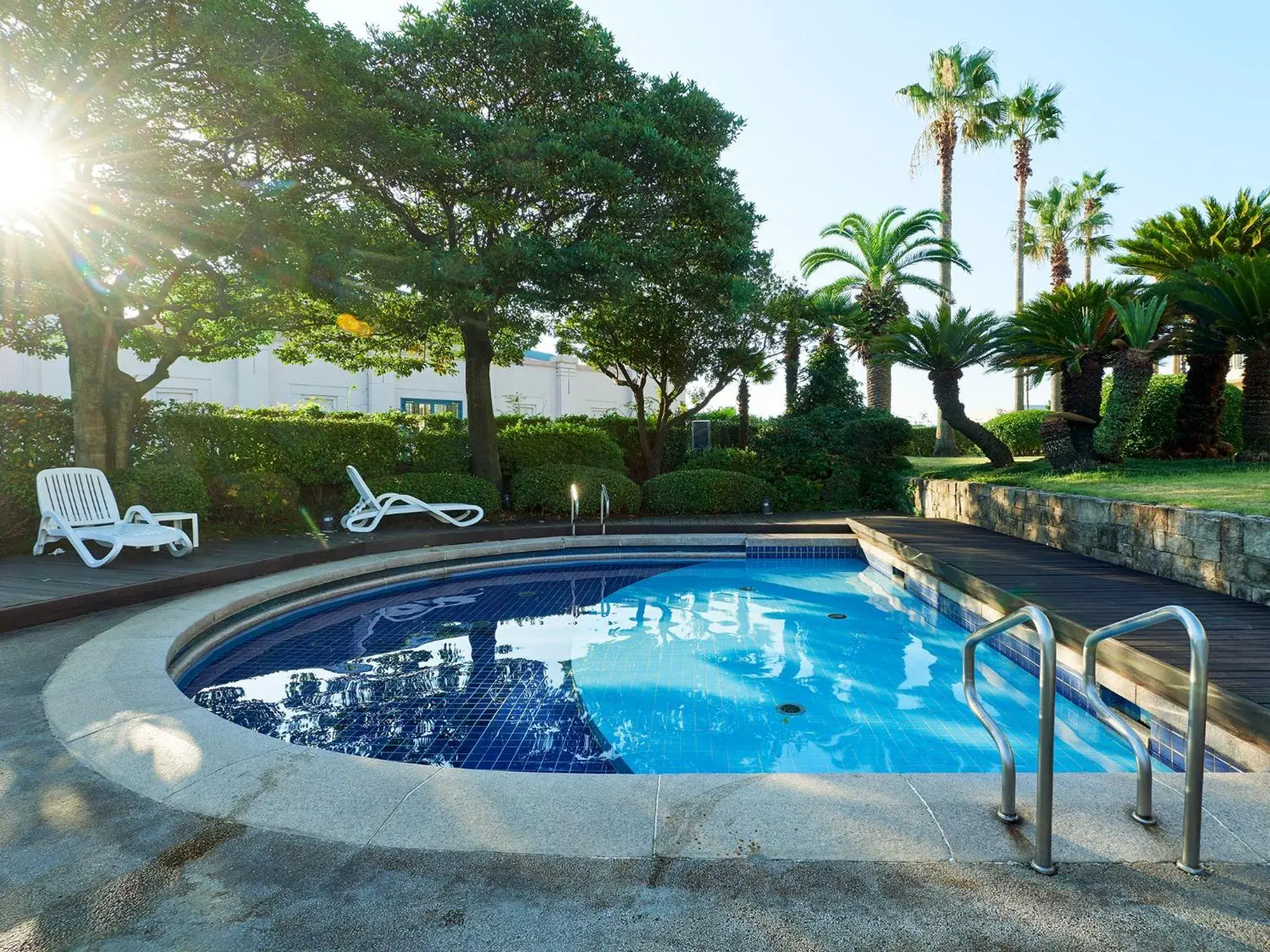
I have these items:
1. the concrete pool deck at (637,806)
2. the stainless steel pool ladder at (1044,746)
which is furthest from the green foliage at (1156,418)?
the stainless steel pool ladder at (1044,746)

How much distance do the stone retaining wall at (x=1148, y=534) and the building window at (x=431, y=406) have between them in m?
23.5

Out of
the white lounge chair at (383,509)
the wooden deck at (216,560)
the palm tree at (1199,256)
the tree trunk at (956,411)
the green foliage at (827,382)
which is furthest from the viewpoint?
the green foliage at (827,382)

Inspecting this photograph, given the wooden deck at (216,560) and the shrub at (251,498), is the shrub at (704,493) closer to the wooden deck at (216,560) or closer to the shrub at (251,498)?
the wooden deck at (216,560)

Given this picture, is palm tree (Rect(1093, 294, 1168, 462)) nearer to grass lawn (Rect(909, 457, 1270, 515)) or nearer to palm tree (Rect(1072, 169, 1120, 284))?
grass lawn (Rect(909, 457, 1270, 515))

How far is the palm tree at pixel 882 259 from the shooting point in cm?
2309

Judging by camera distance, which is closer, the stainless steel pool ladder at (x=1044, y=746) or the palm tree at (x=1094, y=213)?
Answer: the stainless steel pool ladder at (x=1044, y=746)

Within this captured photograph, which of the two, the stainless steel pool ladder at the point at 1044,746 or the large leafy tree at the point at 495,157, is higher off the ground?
the large leafy tree at the point at 495,157

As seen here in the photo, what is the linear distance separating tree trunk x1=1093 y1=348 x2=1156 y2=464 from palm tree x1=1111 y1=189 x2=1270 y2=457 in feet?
4.89

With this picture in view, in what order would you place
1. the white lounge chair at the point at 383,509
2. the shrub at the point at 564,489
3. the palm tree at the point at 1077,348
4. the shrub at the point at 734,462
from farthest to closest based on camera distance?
the shrub at the point at 734,462, the shrub at the point at 564,489, the white lounge chair at the point at 383,509, the palm tree at the point at 1077,348

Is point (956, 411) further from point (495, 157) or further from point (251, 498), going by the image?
point (251, 498)

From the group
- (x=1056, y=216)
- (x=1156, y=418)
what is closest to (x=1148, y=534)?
(x=1156, y=418)

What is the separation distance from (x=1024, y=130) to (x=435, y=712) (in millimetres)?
35973

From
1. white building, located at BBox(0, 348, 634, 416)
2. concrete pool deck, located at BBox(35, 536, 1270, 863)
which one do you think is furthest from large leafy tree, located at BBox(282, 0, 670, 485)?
concrete pool deck, located at BBox(35, 536, 1270, 863)

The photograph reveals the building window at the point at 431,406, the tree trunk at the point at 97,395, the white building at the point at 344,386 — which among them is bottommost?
the tree trunk at the point at 97,395
